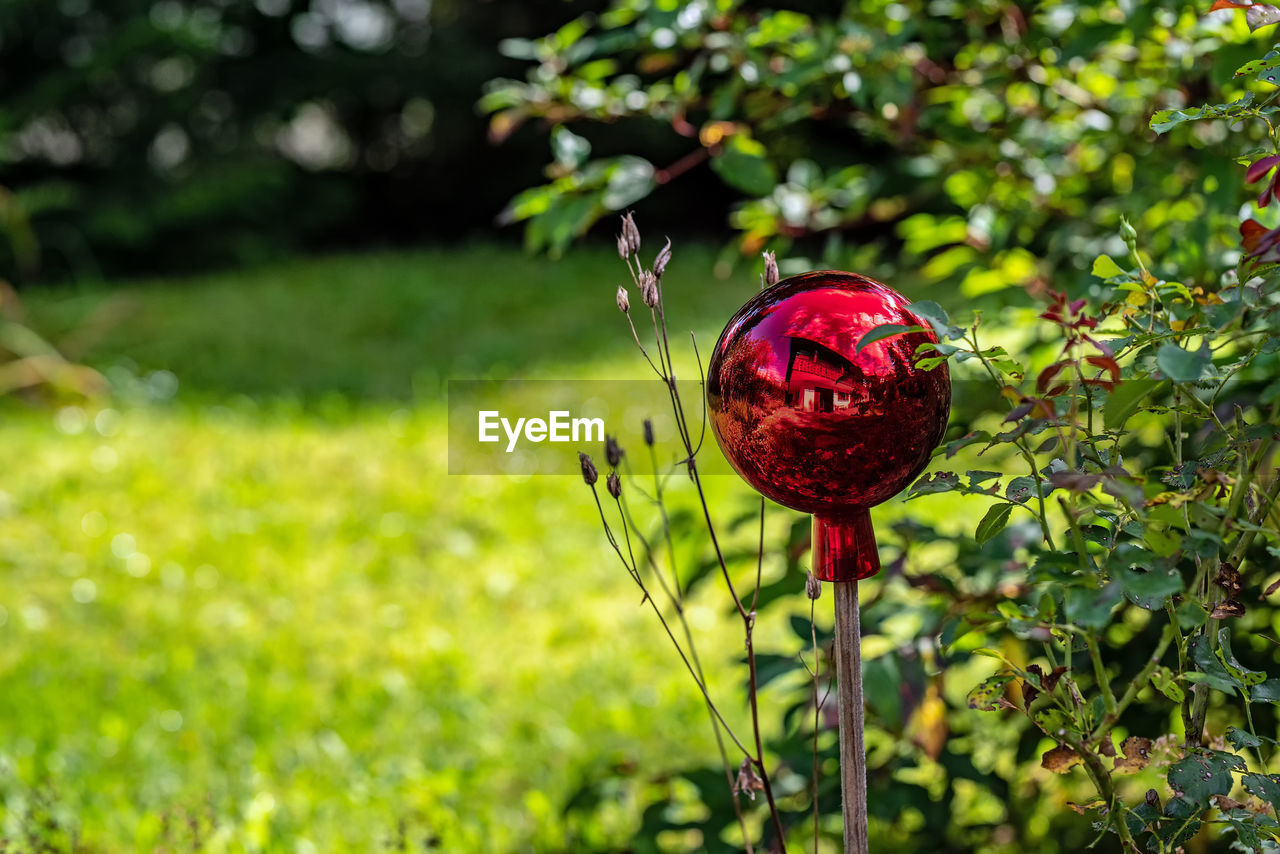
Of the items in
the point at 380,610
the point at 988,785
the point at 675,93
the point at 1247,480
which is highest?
the point at 675,93

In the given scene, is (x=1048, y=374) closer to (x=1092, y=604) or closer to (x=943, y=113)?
(x=1092, y=604)

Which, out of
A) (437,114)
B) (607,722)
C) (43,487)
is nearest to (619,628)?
(607,722)

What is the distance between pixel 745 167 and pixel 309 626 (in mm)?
2031

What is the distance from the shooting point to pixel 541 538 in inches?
136

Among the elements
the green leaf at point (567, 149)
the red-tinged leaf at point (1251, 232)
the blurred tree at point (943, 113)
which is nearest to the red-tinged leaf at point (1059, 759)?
the red-tinged leaf at point (1251, 232)

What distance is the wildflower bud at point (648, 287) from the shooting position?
839 millimetres

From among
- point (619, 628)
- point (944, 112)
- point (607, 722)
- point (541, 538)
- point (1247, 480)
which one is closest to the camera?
point (1247, 480)

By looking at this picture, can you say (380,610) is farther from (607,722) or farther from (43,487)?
(43,487)

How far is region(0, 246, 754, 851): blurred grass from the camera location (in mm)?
2061

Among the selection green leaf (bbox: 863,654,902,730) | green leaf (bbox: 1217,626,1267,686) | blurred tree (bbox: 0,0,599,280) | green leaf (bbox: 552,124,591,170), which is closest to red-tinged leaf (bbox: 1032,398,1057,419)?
green leaf (bbox: 1217,626,1267,686)

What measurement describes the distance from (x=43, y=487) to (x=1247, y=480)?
383 centimetres

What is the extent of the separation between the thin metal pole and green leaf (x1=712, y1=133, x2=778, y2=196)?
1.91ft

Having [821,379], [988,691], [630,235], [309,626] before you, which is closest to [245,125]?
[309,626]

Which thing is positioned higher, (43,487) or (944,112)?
(944,112)
